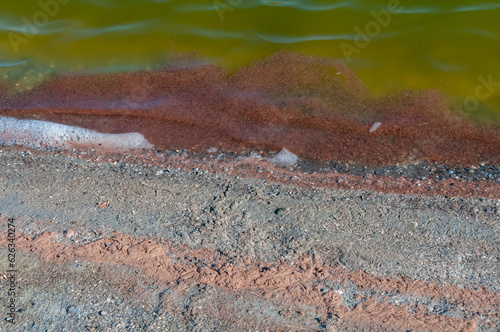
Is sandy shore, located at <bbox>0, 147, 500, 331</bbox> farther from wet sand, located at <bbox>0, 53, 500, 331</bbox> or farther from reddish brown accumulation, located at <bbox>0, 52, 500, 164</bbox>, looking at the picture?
reddish brown accumulation, located at <bbox>0, 52, 500, 164</bbox>

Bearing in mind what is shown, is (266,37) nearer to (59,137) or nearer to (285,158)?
(285,158)

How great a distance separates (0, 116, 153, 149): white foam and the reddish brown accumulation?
13 cm

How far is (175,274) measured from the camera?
2.86 meters

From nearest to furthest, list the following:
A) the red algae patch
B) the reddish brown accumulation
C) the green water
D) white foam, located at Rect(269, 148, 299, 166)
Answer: the red algae patch
white foam, located at Rect(269, 148, 299, 166)
the reddish brown accumulation
the green water

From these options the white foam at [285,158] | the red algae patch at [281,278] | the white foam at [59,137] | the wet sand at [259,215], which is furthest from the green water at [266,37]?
the red algae patch at [281,278]

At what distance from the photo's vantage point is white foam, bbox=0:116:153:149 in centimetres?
450

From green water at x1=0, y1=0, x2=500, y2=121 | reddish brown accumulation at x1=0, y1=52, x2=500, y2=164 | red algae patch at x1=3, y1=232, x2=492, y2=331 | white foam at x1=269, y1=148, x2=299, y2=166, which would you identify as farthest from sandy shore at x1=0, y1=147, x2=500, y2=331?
green water at x1=0, y1=0, x2=500, y2=121

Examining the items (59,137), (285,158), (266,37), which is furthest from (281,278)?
(266,37)

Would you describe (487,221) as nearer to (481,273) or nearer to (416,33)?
(481,273)

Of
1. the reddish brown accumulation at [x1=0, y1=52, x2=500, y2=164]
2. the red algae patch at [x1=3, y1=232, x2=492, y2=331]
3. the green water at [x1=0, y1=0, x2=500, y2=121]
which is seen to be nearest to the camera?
the red algae patch at [x1=3, y1=232, x2=492, y2=331]

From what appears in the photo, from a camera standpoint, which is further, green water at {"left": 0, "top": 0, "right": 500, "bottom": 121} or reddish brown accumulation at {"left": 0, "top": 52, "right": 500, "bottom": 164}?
green water at {"left": 0, "top": 0, "right": 500, "bottom": 121}

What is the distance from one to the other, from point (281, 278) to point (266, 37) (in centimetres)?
398

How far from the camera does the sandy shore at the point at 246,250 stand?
2625 mm

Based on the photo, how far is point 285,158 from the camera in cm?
427
